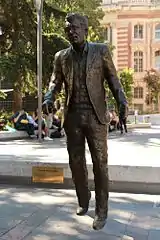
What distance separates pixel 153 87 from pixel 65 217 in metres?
42.0

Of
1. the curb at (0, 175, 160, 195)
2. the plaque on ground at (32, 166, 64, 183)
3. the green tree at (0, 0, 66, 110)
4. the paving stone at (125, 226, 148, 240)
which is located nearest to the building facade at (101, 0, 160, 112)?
the green tree at (0, 0, 66, 110)

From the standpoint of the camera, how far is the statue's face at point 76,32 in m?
4.79

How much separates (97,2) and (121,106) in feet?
104

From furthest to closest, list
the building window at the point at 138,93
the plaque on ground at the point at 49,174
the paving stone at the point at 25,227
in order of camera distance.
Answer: the building window at the point at 138,93 → the plaque on ground at the point at 49,174 → the paving stone at the point at 25,227

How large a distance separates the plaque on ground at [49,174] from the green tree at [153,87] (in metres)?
40.0

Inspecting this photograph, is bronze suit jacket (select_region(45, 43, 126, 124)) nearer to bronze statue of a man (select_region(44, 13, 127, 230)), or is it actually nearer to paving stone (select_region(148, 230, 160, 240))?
bronze statue of a man (select_region(44, 13, 127, 230))

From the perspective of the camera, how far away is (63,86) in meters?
5.39

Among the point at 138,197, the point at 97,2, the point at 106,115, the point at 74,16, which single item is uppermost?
the point at 97,2

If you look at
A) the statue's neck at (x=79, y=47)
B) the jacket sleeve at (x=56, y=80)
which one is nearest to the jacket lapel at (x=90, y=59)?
the statue's neck at (x=79, y=47)

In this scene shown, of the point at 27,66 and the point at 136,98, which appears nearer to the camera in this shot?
the point at 27,66

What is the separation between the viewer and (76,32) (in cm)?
479

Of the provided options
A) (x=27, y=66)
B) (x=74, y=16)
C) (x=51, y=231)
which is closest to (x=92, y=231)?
(x=51, y=231)

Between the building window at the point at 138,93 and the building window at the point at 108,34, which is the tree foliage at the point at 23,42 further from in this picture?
the building window at the point at 108,34

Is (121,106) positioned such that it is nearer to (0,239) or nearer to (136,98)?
(0,239)
